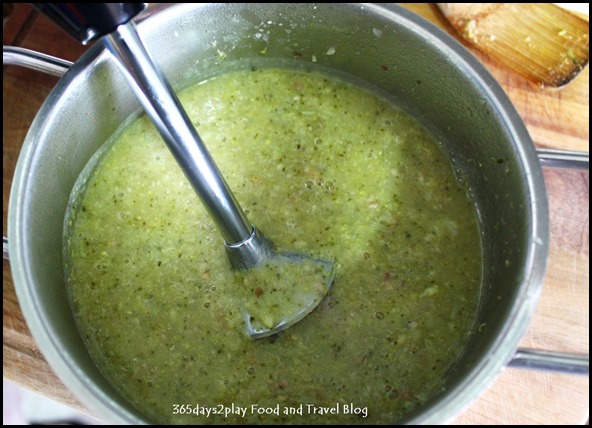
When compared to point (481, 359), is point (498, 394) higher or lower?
lower

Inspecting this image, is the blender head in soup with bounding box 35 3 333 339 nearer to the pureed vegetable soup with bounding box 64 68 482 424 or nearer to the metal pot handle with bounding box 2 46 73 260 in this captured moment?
the pureed vegetable soup with bounding box 64 68 482 424

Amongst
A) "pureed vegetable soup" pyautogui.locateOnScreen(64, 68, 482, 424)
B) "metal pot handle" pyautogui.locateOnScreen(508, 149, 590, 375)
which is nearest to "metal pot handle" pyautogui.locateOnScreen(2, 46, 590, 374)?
"metal pot handle" pyautogui.locateOnScreen(508, 149, 590, 375)

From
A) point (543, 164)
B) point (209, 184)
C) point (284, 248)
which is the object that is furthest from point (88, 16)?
point (543, 164)

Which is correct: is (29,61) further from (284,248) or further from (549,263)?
(549,263)

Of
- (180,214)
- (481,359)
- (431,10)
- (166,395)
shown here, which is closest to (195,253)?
(180,214)

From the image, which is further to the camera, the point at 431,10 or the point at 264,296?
the point at 431,10

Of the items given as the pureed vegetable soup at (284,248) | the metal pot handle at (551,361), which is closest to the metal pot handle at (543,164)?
the metal pot handle at (551,361)

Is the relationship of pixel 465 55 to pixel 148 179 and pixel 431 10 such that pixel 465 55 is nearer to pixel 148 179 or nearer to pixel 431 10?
pixel 431 10
